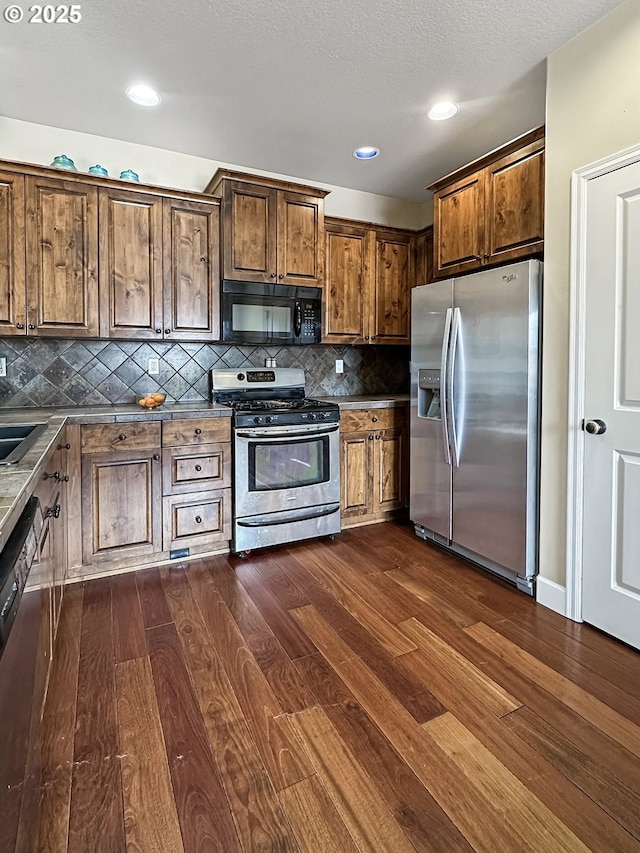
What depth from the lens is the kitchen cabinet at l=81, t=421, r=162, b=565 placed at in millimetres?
2600

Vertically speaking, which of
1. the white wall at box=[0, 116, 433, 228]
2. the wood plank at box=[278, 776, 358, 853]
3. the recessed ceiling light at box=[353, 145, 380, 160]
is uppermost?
the recessed ceiling light at box=[353, 145, 380, 160]

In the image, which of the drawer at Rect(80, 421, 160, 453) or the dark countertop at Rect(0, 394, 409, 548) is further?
the drawer at Rect(80, 421, 160, 453)

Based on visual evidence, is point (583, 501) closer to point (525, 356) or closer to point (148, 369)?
point (525, 356)

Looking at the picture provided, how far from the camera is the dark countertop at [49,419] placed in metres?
1.01

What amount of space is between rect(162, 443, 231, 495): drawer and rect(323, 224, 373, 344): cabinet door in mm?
1338

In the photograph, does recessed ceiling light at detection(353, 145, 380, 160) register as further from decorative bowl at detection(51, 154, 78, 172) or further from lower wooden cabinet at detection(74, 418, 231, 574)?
lower wooden cabinet at detection(74, 418, 231, 574)

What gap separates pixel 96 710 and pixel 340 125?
3.31m

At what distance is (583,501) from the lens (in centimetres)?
218

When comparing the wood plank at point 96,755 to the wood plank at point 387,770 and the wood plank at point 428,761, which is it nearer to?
the wood plank at point 387,770

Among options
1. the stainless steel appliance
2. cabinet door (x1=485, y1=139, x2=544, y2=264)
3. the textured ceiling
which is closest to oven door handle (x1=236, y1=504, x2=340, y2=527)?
the stainless steel appliance

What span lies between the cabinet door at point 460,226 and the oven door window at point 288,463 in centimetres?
142

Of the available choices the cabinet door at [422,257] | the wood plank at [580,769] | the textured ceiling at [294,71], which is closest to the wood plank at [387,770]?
the wood plank at [580,769]

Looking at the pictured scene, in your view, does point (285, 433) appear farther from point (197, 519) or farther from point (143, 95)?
point (143, 95)

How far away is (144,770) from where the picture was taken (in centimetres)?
139
